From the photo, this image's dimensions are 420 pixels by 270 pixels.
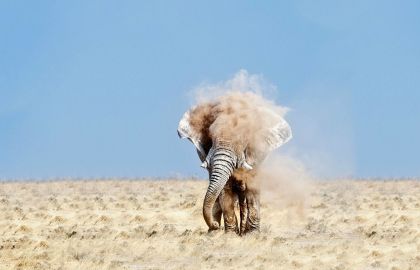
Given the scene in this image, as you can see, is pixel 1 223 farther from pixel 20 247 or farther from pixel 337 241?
pixel 337 241

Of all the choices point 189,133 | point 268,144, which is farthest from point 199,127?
point 268,144

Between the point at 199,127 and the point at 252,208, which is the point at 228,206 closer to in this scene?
the point at 252,208

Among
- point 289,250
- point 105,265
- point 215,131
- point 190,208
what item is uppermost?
point 190,208

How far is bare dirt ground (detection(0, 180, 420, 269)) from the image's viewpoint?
1873 centimetres

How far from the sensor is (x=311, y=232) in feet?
82.7

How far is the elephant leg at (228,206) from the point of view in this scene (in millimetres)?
21172

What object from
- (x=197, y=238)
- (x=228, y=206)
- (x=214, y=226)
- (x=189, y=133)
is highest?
(x=189, y=133)

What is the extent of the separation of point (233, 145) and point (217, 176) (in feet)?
2.59

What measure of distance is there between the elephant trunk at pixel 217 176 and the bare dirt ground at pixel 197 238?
2.11 ft

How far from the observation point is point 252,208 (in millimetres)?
21422

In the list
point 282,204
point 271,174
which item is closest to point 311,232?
point 282,204

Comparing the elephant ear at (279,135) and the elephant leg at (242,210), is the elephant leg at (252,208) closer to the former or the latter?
the elephant leg at (242,210)

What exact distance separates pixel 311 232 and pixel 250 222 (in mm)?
3966

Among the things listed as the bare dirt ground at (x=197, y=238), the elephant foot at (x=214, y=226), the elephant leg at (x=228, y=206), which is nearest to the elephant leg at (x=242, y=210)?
the elephant leg at (x=228, y=206)
